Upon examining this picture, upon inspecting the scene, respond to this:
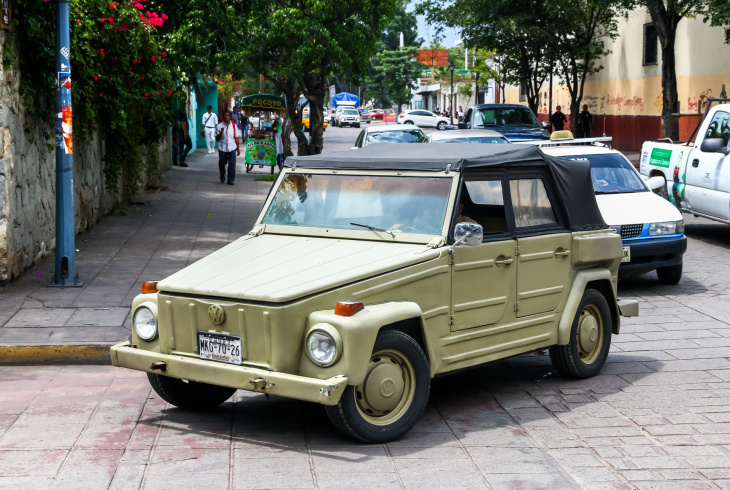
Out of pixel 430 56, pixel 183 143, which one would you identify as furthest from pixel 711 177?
pixel 430 56

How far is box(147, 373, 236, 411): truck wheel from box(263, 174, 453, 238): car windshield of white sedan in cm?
123

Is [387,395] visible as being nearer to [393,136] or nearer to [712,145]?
[712,145]

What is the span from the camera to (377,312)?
5.37 m

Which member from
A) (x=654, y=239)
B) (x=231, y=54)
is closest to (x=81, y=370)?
(x=654, y=239)

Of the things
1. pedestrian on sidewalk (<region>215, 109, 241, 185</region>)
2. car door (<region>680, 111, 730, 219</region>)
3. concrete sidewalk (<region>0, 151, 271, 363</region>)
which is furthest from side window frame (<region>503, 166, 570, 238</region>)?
pedestrian on sidewalk (<region>215, 109, 241, 185</region>)

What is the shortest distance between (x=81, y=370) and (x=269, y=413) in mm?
2020

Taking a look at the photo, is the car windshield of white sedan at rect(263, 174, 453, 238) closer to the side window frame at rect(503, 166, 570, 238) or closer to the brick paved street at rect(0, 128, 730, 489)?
the side window frame at rect(503, 166, 570, 238)

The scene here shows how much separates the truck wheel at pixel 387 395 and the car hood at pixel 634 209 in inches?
219

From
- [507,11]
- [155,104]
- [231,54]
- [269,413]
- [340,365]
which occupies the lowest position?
[269,413]

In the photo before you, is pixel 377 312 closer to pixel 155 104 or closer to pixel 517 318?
pixel 517 318

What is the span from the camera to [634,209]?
433 inches

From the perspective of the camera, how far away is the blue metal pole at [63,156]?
32.6ft

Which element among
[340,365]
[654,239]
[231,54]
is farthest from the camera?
[231,54]

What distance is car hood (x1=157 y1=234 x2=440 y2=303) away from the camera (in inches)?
212
